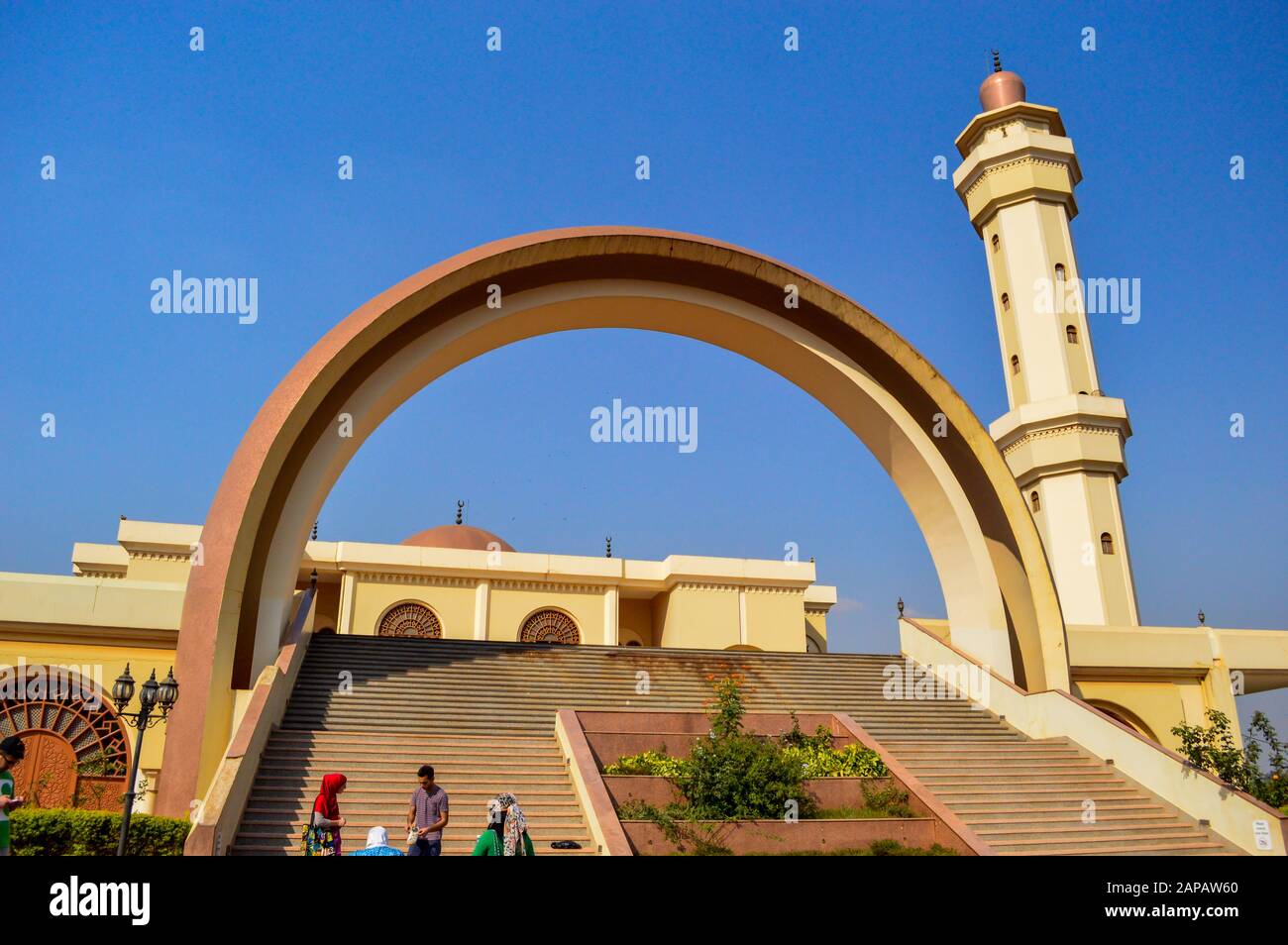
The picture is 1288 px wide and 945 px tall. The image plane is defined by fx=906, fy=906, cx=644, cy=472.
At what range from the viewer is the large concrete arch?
496 inches

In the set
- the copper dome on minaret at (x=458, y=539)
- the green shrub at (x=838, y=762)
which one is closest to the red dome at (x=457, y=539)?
the copper dome on minaret at (x=458, y=539)

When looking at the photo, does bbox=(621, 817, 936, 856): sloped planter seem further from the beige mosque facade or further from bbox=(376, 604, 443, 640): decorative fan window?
bbox=(376, 604, 443, 640): decorative fan window

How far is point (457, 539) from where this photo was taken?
26.4 meters

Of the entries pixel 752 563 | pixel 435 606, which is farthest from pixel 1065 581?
pixel 435 606

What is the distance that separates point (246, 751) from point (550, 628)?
14488mm

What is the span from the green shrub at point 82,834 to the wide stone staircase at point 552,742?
856 millimetres

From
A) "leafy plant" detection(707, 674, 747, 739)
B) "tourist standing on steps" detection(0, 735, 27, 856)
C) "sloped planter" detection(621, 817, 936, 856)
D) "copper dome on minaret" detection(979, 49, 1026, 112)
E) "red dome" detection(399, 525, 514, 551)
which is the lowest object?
"sloped planter" detection(621, 817, 936, 856)

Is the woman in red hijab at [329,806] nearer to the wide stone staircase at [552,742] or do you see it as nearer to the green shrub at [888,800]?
the wide stone staircase at [552,742]

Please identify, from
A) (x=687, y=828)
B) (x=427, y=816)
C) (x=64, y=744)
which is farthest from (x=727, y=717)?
(x=64, y=744)

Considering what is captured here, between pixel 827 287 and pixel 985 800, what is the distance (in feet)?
29.9

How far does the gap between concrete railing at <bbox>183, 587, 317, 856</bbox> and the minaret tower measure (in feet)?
62.3

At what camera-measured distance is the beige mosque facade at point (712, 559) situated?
12758 millimetres

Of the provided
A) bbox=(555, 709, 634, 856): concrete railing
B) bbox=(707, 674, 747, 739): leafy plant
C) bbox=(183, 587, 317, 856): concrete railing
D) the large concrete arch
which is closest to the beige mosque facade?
the large concrete arch
